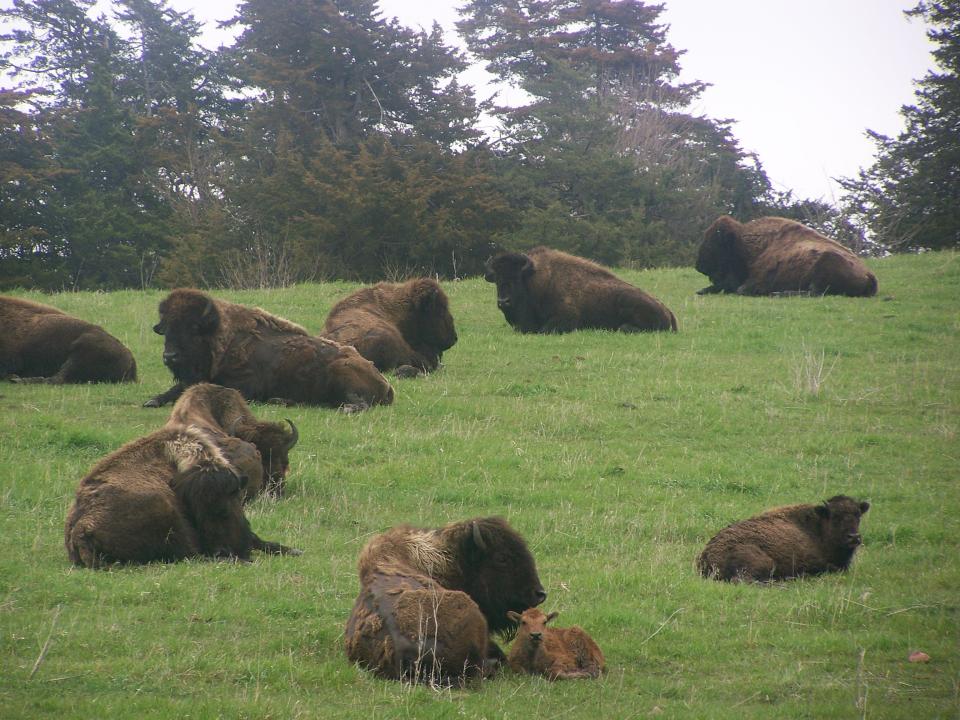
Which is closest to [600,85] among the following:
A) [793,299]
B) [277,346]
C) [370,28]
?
[370,28]

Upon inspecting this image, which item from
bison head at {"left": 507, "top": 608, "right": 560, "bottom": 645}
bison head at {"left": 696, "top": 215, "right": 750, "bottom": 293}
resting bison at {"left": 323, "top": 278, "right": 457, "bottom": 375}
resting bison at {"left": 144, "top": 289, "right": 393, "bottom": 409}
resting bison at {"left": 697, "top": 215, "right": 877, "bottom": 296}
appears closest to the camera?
bison head at {"left": 507, "top": 608, "right": 560, "bottom": 645}

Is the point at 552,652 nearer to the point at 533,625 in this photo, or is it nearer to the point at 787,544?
the point at 533,625

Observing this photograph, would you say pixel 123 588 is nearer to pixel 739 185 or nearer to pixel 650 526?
pixel 650 526

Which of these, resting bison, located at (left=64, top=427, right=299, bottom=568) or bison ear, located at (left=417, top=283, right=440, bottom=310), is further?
bison ear, located at (left=417, top=283, right=440, bottom=310)

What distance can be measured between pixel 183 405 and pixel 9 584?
303cm

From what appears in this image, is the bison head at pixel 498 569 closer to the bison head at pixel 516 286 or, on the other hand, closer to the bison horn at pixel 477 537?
the bison horn at pixel 477 537

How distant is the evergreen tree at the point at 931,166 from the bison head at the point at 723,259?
15876mm

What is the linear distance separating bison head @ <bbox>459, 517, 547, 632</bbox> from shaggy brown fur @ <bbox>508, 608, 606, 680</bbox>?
1.27 ft

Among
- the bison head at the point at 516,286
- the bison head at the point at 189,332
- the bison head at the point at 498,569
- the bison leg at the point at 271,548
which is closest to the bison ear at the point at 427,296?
the bison head at the point at 516,286

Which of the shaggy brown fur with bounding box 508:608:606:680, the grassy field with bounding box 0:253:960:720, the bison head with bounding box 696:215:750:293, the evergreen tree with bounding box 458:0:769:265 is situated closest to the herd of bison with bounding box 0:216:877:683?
the shaggy brown fur with bounding box 508:608:606:680

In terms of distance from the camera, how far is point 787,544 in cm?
951

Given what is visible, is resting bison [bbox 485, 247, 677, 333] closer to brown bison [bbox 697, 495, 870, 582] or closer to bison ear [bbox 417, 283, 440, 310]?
bison ear [bbox 417, 283, 440, 310]

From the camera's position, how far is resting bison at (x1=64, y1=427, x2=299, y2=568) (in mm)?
8883

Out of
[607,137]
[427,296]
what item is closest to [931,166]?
[607,137]
